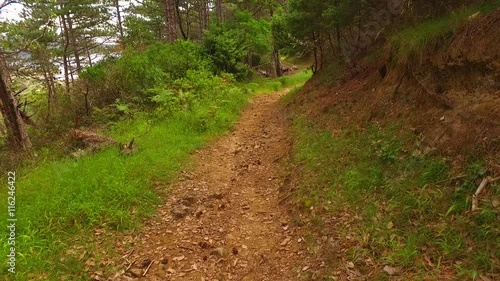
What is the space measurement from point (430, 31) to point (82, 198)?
22.8 feet

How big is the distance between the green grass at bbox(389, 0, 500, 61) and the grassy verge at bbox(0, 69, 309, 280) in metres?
5.30

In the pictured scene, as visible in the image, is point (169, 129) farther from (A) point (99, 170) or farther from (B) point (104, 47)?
(B) point (104, 47)

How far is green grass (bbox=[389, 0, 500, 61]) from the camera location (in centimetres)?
518

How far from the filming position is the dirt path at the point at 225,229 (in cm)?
411

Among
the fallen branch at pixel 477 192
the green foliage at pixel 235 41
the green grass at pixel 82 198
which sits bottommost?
the green grass at pixel 82 198

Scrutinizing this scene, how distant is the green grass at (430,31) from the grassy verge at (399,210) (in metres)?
1.71

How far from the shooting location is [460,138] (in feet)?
13.3

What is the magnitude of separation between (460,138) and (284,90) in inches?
551

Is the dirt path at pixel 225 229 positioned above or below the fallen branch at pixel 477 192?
below

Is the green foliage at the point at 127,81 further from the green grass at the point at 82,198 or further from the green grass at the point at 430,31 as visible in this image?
the green grass at the point at 430,31

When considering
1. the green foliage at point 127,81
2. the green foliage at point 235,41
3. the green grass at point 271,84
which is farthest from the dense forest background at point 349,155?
the green foliage at point 235,41

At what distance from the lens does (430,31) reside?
18.7ft

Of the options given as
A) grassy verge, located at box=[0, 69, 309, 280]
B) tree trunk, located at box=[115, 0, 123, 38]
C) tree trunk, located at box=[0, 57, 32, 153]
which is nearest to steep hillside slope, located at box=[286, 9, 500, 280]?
grassy verge, located at box=[0, 69, 309, 280]

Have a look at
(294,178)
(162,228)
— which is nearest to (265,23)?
(294,178)
